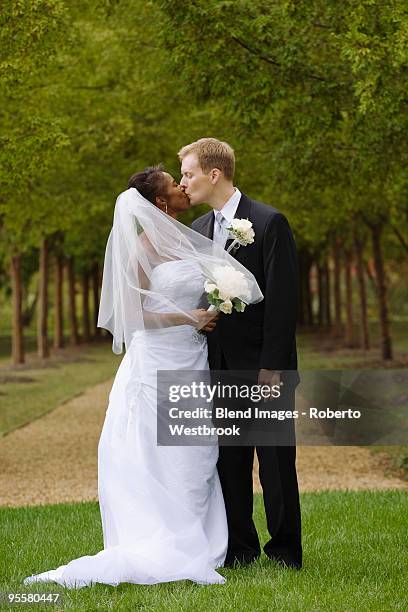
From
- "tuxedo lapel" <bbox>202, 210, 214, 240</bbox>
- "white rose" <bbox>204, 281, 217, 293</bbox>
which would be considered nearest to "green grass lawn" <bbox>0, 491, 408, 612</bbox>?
"white rose" <bbox>204, 281, 217, 293</bbox>

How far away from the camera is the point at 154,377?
641 centimetres

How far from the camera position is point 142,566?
5926 millimetres

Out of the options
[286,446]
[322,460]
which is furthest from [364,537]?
[322,460]

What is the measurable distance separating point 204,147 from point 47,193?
15415 millimetres

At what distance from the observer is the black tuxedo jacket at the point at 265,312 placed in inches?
244

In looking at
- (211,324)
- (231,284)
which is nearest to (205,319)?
(211,324)

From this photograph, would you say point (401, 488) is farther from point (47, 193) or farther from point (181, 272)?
point (47, 193)

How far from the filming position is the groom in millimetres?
6211

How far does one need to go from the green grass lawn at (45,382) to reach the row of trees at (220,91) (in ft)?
12.6

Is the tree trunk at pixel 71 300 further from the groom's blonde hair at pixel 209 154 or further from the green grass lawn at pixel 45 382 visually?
the groom's blonde hair at pixel 209 154

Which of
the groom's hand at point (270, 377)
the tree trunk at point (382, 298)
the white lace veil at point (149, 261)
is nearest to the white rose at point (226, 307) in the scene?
the white lace veil at point (149, 261)

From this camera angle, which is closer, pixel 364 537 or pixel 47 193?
pixel 364 537

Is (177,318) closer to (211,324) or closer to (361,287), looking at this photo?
(211,324)

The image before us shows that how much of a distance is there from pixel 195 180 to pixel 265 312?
953mm
